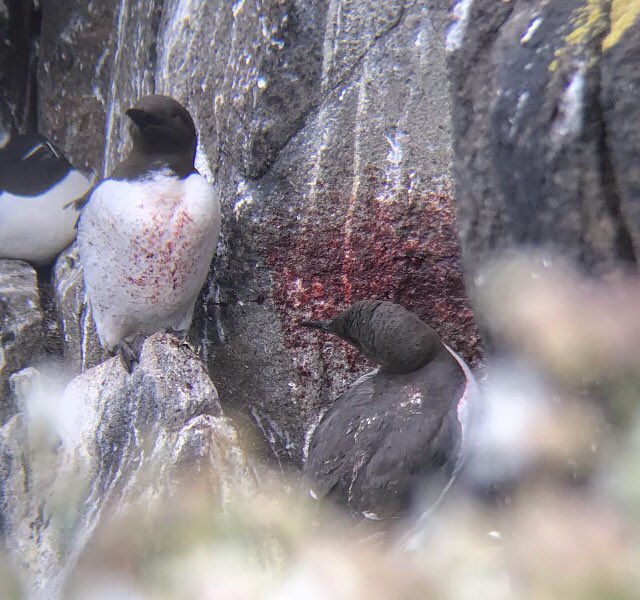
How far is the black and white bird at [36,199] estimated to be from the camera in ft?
8.67

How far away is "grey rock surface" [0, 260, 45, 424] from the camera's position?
2500 millimetres

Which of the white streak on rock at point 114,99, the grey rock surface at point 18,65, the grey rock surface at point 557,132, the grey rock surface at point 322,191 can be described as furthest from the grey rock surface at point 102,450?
the grey rock surface at point 18,65

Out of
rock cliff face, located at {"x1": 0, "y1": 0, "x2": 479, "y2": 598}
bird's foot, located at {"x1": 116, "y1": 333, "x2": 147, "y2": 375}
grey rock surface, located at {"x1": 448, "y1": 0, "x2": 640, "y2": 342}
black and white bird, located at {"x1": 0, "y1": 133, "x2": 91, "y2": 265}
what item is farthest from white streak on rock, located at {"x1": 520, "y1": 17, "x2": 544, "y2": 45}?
black and white bird, located at {"x1": 0, "y1": 133, "x2": 91, "y2": 265}

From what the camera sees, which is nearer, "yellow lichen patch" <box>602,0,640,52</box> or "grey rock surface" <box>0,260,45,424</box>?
"yellow lichen patch" <box>602,0,640,52</box>

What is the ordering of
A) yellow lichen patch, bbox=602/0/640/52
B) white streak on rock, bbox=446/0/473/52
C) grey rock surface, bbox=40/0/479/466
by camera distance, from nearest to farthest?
1. yellow lichen patch, bbox=602/0/640/52
2. white streak on rock, bbox=446/0/473/52
3. grey rock surface, bbox=40/0/479/466

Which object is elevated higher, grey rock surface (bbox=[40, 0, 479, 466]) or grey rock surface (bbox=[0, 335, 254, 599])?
grey rock surface (bbox=[40, 0, 479, 466])

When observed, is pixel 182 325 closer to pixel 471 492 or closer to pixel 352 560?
pixel 471 492

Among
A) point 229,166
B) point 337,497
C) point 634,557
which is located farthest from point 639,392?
point 229,166

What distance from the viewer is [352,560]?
1.98 feet

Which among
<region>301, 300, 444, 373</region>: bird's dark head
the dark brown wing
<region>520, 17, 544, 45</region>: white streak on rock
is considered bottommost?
the dark brown wing

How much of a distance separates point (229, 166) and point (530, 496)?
150 centimetres

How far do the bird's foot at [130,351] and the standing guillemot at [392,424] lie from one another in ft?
1.88

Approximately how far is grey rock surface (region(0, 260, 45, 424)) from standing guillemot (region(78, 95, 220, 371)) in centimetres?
72

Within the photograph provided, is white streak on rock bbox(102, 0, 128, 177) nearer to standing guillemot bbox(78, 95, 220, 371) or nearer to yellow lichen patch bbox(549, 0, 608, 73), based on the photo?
standing guillemot bbox(78, 95, 220, 371)
